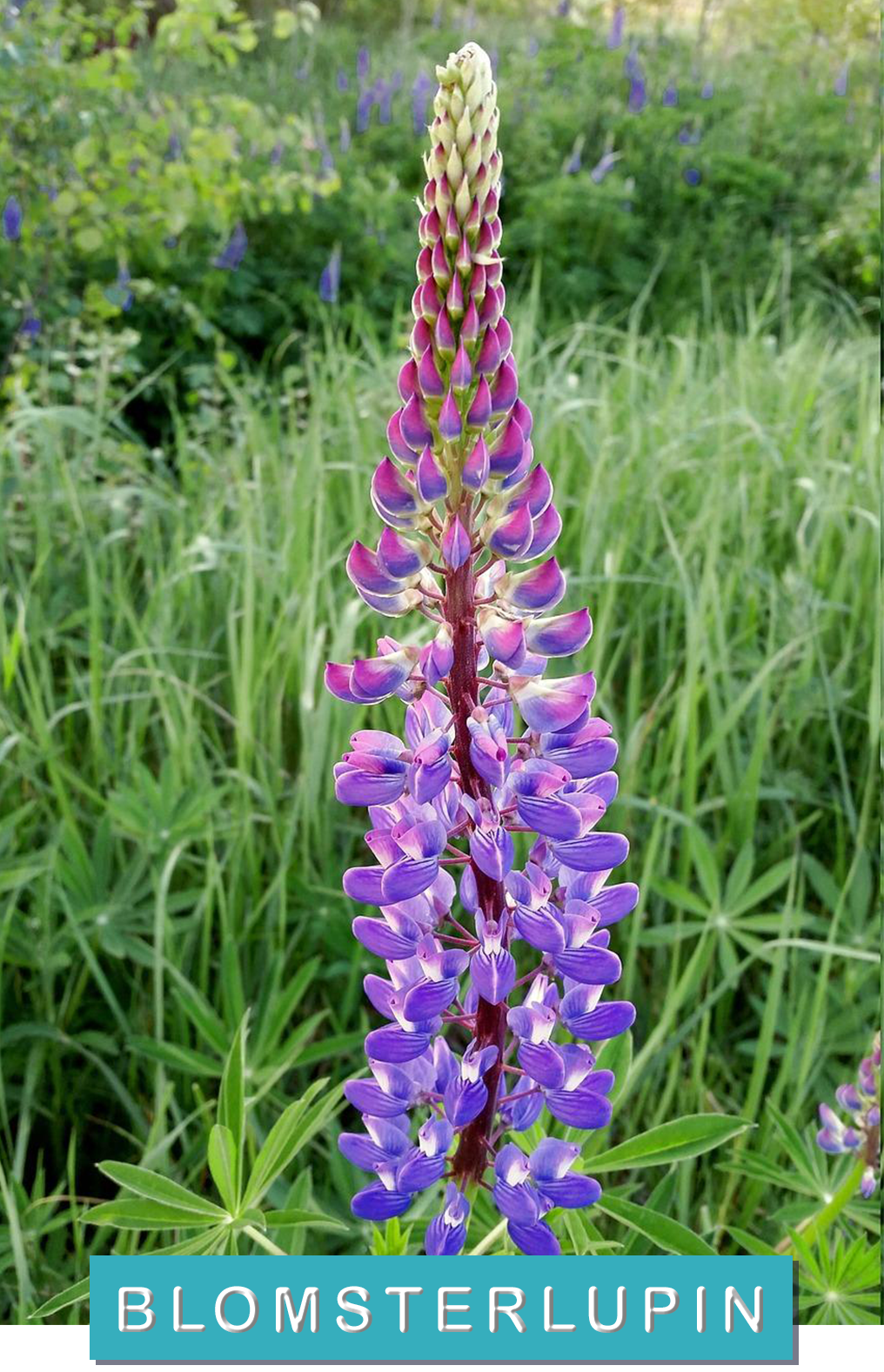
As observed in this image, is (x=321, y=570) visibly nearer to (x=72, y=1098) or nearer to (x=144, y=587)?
(x=144, y=587)

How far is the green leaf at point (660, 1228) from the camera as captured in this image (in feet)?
3.00

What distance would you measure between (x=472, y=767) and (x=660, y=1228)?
1.41 ft

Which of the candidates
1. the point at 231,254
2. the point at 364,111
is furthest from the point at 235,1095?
the point at 364,111

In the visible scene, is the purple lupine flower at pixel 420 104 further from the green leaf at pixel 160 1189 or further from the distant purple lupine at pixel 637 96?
the green leaf at pixel 160 1189

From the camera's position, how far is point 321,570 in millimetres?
2029

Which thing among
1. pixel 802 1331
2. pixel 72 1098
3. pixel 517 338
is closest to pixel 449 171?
pixel 802 1331

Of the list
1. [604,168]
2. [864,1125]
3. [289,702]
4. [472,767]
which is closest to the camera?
[472,767]

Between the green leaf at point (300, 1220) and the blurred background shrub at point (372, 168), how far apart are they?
2246 mm

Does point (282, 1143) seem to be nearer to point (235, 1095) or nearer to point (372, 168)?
point (235, 1095)

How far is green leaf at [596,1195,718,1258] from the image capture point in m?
0.92

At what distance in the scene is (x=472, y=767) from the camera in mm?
764

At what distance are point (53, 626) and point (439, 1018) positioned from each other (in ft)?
4.91

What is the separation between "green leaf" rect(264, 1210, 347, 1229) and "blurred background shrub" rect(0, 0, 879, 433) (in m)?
2.25

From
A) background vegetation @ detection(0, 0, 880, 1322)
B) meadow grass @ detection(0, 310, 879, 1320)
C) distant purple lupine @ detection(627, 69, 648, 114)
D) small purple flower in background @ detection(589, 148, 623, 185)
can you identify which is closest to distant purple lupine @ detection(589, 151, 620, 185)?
small purple flower in background @ detection(589, 148, 623, 185)
